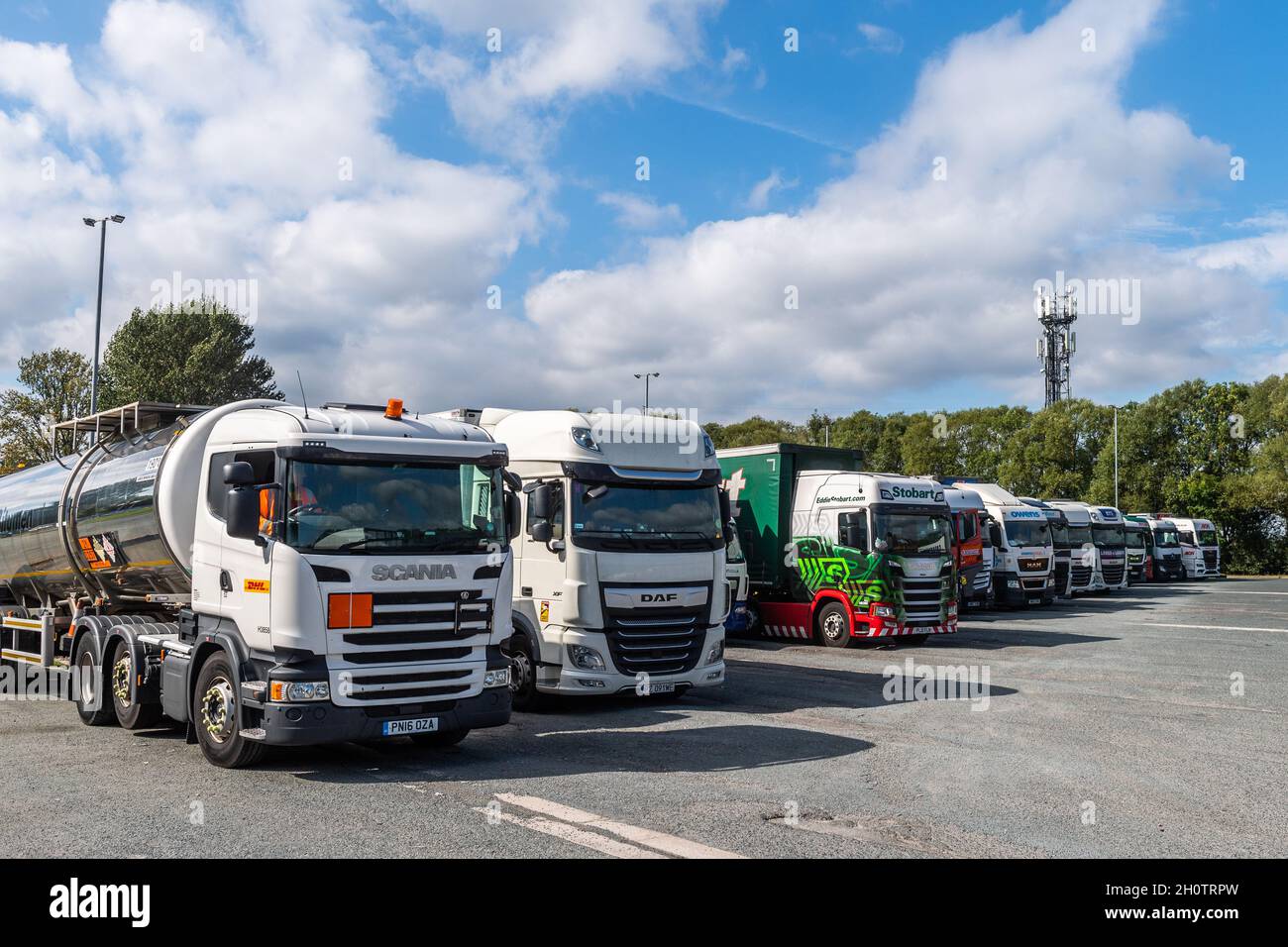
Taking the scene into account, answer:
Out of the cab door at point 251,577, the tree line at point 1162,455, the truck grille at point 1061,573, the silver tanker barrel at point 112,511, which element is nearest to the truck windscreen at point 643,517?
the silver tanker barrel at point 112,511

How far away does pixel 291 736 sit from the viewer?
25.9 ft

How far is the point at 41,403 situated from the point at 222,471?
151 ft

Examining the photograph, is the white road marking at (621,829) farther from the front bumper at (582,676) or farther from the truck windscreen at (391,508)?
the front bumper at (582,676)

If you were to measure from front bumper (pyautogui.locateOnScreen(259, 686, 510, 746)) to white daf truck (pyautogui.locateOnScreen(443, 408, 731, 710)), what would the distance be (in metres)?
2.63

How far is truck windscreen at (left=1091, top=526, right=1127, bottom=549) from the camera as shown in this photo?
1455 inches

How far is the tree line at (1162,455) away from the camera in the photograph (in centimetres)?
6038

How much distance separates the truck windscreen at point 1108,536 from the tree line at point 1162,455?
25.5 m

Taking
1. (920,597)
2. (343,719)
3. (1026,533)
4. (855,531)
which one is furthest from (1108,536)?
(343,719)
